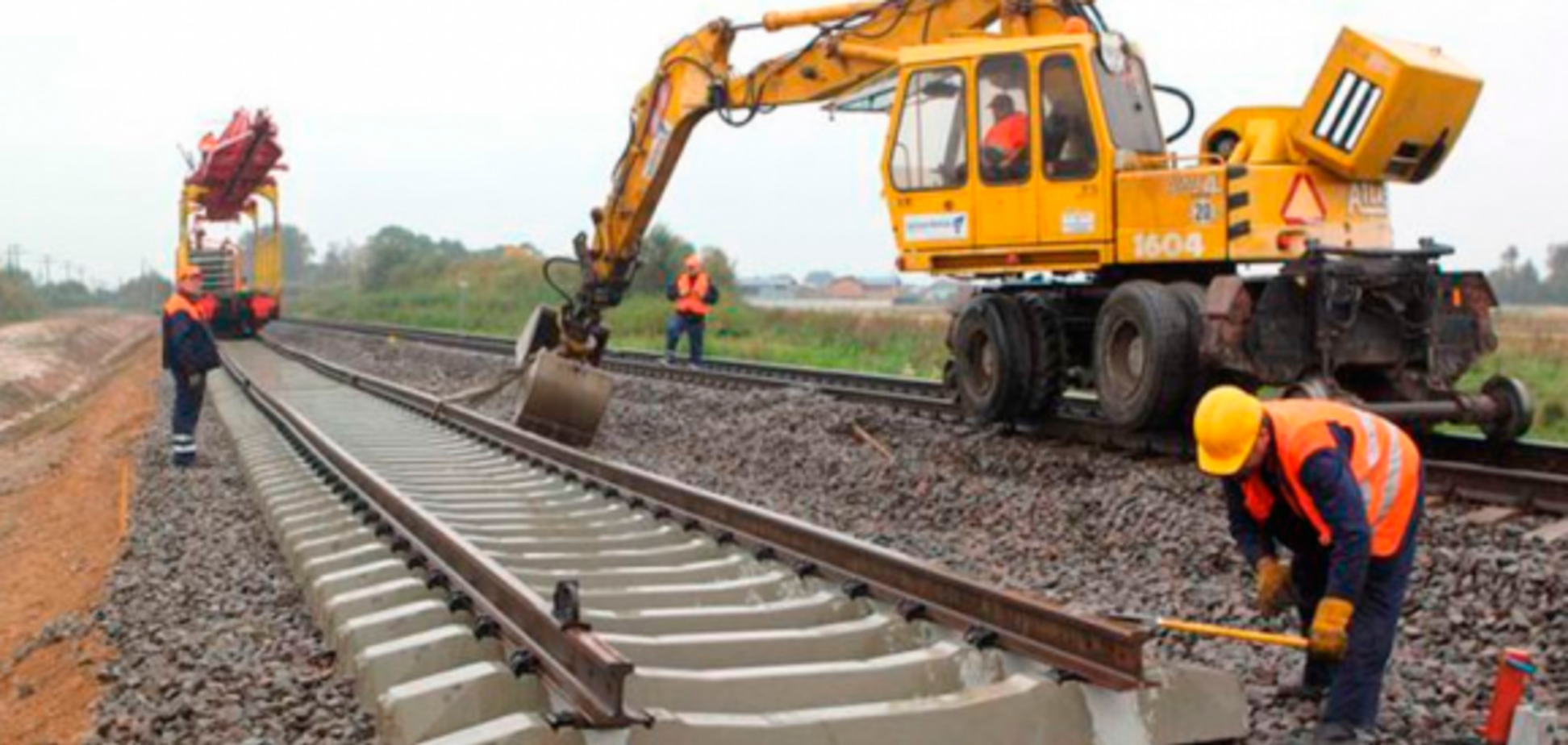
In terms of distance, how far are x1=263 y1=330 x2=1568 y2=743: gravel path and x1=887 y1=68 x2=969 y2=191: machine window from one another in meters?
1.98

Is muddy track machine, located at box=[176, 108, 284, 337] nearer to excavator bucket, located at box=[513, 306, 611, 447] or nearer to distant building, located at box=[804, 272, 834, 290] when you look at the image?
excavator bucket, located at box=[513, 306, 611, 447]

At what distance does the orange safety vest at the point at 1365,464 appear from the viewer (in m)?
4.11

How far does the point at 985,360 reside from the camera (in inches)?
433

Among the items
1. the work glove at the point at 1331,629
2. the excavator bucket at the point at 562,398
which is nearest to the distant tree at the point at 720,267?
the excavator bucket at the point at 562,398

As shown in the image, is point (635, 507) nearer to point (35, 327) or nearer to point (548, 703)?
point (548, 703)

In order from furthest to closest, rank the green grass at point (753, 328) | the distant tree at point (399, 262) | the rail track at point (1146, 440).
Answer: the distant tree at point (399, 262) < the green grass at point (753, 328) < the rail track at point (1146, 440)

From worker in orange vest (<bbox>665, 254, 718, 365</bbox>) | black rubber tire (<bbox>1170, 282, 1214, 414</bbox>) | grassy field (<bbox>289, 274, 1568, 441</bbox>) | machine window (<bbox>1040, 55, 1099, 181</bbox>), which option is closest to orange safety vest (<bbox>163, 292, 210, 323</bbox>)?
machine window (<bbox>1040, 55, 1099, 181</bbox>)

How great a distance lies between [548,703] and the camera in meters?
3.91

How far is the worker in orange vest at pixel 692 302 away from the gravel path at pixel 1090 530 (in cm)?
499

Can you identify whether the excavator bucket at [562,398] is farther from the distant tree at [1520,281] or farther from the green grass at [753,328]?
the distant tree at [1520,281]

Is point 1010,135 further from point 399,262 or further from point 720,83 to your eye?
point 399,262

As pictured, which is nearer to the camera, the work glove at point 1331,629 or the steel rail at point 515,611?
the steel rail at point 515,611

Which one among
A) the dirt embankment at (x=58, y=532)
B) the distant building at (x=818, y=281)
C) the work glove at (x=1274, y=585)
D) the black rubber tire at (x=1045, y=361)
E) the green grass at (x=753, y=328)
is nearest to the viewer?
the work glove at (x=1274, y=585)

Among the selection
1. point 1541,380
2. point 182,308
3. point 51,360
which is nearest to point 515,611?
point 182,308
